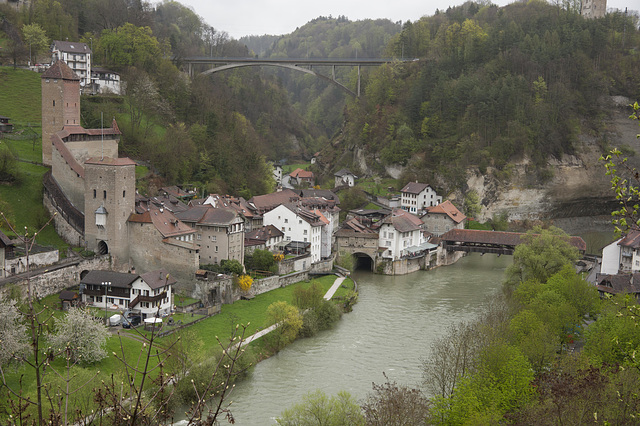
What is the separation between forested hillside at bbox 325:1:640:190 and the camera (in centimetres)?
6756

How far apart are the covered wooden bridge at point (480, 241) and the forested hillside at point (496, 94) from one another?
1156 centimetres

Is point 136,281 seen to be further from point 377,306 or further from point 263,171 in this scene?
point 263,171

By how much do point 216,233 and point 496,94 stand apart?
3845cm

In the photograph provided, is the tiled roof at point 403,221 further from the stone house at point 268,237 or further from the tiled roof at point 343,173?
the tiled roof at point 343,173

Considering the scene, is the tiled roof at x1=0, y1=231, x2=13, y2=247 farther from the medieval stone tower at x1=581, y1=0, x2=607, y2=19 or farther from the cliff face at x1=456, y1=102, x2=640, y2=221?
the medieval stone tower at x1=581, y1=0, x2=607, y2=19

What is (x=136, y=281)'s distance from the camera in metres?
32.5

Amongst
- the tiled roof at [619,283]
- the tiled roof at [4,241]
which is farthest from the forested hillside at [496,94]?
the tiled roof at [4,241]

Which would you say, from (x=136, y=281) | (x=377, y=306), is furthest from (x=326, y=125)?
(x=136, y=281)

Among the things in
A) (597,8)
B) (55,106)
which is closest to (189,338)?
(55,106)

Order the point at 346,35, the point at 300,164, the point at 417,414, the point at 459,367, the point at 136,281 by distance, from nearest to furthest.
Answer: the point at 417,414, the point at 459,367, the point at 136,281, the point at 300,164, the point at 346,35

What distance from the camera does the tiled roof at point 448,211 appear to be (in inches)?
2222

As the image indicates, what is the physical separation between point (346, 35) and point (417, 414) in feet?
454

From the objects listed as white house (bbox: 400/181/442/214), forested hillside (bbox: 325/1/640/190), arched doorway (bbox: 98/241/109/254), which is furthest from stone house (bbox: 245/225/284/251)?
forested hillside (bbox: 325/1/640/190)

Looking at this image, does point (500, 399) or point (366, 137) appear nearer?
point (500, 399)
